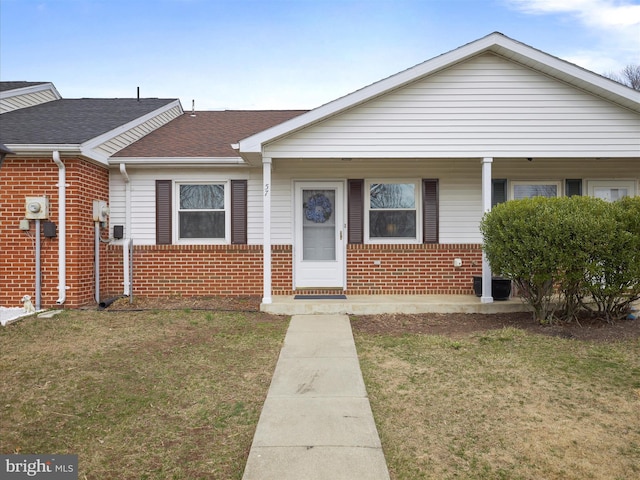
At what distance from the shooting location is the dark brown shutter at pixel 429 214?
867 centimetres

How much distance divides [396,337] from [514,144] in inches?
153

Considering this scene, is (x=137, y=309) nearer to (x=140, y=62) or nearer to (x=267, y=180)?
(x=267, y=180)

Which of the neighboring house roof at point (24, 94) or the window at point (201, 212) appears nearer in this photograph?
the window at point (201, 212)

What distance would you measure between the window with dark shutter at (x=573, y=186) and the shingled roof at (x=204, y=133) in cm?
651

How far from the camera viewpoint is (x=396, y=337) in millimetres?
6113

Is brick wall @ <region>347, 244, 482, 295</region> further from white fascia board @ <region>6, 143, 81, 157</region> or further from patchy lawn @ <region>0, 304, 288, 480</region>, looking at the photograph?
white fascia board @ <region>6, 143, 81, 157</region>

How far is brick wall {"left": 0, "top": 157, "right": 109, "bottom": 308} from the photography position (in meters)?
7.43

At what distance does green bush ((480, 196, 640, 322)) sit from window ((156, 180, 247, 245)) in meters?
4.71

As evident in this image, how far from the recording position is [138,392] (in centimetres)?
409

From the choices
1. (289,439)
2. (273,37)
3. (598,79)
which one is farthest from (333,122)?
(273,37)

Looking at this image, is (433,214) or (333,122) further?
(433,214)

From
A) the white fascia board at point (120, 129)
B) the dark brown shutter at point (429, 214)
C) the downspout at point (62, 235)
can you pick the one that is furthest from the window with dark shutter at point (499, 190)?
the downspout at point (62, 235)

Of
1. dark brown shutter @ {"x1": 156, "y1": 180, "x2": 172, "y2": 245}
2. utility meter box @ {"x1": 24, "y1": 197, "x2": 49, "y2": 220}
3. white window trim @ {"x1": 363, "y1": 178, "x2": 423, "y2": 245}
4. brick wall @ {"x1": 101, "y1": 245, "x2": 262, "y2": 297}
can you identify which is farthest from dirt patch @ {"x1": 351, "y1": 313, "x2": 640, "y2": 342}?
utility meter box @ {"x1": 24, "y1": 197, "x2": 49, "y2": 220}

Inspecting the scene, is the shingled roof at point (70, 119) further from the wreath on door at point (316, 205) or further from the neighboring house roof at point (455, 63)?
the wreath on door at point (316, 205)
